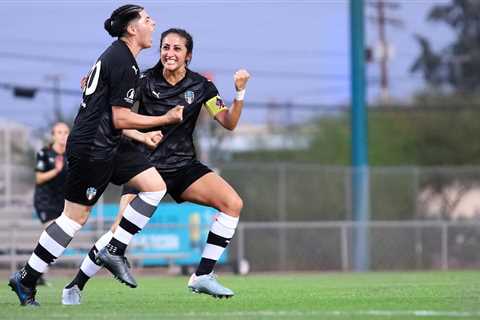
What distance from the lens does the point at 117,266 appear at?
8.95m

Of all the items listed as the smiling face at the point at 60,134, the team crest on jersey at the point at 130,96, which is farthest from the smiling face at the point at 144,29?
the smiling face at the point at 60,134

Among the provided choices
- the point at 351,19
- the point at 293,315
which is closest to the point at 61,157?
the point at 293,315

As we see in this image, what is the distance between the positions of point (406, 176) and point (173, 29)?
18445 millimetres

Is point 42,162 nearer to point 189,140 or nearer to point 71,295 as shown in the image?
point 189,140

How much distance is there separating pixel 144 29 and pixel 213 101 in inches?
48.0

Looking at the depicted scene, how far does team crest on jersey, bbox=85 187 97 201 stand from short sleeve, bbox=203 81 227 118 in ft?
5.34

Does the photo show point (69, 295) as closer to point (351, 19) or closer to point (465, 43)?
point (351, 19)

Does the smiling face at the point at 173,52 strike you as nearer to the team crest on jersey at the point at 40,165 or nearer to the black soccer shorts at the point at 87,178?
the black soccer shorts at the point at 87,178

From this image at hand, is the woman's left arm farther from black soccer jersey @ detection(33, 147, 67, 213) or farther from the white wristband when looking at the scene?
black soccer jersey @ detection(33, 147, 67, 213)

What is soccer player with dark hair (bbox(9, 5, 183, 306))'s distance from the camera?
873 centimetres

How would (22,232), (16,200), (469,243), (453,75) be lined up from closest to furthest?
(22,232)
(16,200)
(469,243)
(453,75)

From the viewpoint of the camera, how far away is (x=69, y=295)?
361 inches

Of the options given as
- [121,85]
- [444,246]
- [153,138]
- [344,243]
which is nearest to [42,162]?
[153,138]

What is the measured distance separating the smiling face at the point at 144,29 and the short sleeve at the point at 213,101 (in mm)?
1055
